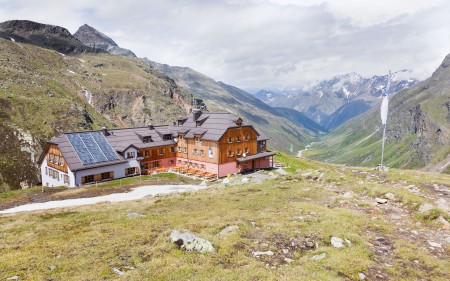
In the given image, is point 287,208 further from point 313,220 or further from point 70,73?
point 70,73

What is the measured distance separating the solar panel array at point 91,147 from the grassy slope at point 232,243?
37379mm

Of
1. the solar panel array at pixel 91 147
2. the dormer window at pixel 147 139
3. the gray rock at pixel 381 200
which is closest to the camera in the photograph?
the gray rock at pixel 381 200

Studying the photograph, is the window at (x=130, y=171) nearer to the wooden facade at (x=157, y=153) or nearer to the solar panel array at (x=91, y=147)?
the wooden facade at (x=157, y=153)

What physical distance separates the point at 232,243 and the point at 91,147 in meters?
60.7

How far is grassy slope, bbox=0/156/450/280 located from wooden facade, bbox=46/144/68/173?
124ft

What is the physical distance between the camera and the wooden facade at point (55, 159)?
68.2 meters

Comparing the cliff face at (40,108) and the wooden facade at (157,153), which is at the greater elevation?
the cliff face at (40,108)

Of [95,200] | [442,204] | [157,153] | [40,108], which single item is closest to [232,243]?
[442,204]

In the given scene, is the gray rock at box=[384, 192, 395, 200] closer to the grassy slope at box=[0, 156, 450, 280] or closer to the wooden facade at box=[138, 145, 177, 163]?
the grassy slope at box=[0, 156, 450, 280]

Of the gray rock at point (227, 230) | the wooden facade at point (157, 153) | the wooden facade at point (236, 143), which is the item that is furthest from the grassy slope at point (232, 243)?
the wooden facade at point (157, 153)

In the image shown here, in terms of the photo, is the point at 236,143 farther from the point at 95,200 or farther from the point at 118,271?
the point at 118,271

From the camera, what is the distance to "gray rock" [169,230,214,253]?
60.1ft

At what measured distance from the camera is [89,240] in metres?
20.9

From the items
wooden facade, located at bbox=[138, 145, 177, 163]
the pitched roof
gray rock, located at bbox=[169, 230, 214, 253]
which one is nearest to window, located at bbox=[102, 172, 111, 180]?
the pitched roof
